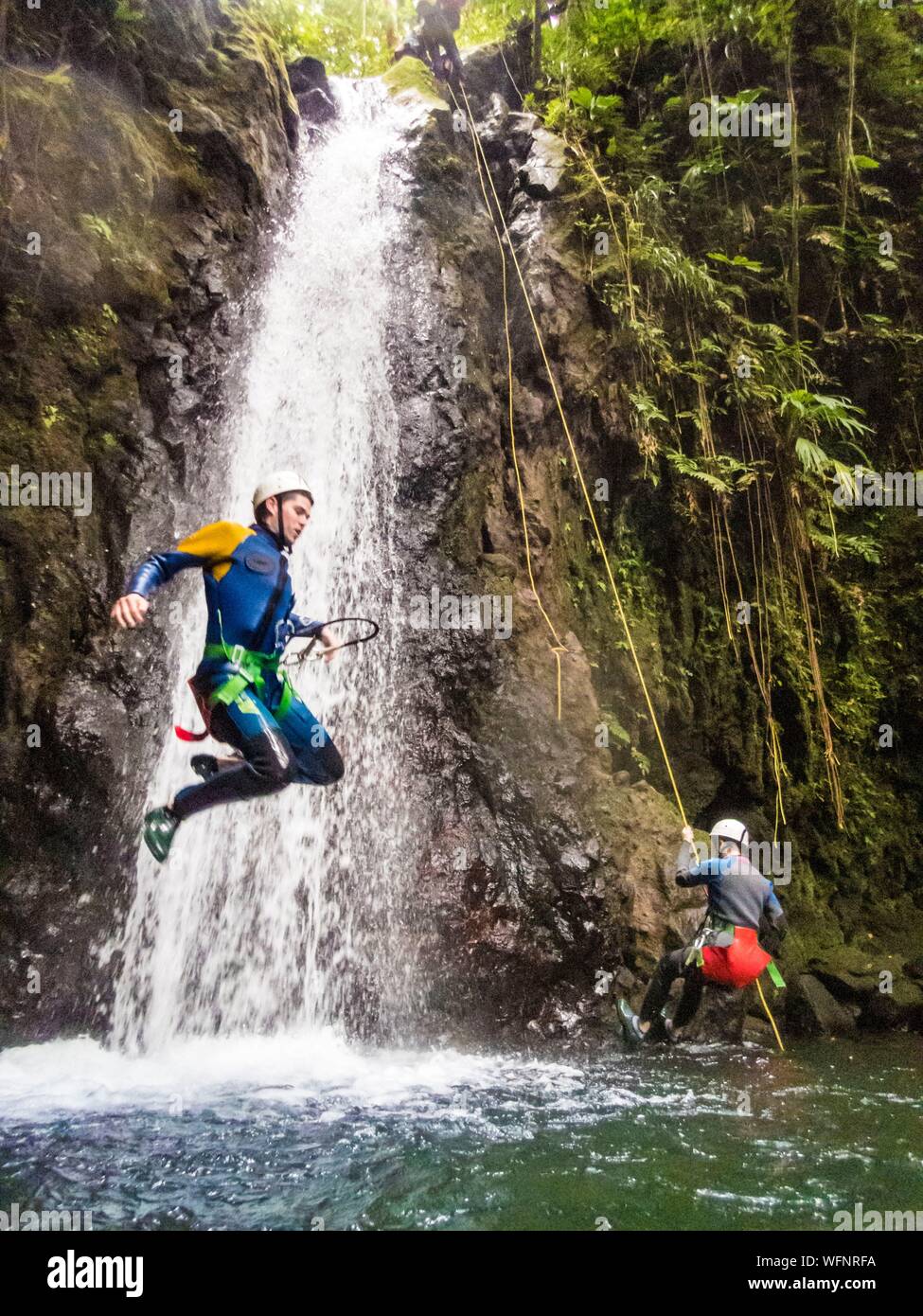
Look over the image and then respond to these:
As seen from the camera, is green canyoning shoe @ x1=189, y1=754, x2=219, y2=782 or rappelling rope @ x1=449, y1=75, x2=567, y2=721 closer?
green canyoning shoe @ x1=189, y1=754, x2=219, y2=782

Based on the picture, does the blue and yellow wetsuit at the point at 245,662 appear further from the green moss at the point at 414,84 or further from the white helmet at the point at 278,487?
the green moss at the point at 414,84

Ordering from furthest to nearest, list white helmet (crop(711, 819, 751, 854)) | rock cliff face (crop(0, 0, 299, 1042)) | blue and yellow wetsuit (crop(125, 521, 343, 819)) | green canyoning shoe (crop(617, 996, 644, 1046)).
Result: rock cliff face (crop(0, 0, 299, 1042)), green canyoning shoe (crop(617, 996, 644, 1046)), white helmet (crop(711, 819, 751, 854)), blue and yellow wetsuit (crop(125, 521, 343, 819))

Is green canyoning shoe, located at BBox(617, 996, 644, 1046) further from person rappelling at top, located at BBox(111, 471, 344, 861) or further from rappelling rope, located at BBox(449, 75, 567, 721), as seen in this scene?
person rappelling at top, located at BBox(111, 471, 344, 861)

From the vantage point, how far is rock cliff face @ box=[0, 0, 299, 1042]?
6266mm

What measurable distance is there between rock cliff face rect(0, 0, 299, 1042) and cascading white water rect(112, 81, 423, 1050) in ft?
1.19

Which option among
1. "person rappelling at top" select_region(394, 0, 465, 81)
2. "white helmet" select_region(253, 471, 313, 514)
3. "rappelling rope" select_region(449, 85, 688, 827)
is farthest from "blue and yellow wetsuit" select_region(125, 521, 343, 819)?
"person rappelling at top" select_region(394, 0, 465, 81)

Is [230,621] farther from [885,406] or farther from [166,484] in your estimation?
[885,406]

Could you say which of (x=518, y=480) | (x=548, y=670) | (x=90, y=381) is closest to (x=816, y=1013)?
(x=548, y=670)

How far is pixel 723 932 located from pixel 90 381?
618cm

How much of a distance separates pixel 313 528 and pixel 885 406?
622 cm

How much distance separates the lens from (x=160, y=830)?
4012 mm

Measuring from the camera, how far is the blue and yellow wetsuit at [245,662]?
12.9ft

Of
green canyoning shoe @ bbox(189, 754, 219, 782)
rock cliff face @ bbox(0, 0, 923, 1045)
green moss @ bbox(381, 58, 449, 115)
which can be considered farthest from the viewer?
green moss @ bbox(381, 58, 449, 115)

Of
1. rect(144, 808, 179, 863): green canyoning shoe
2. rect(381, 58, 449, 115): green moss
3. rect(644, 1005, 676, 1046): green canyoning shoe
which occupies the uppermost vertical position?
rect(381, 58, 449, 115): green moss
